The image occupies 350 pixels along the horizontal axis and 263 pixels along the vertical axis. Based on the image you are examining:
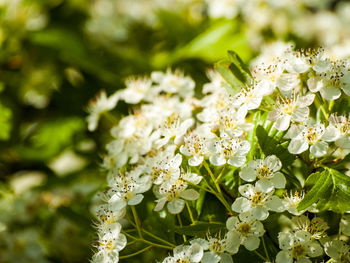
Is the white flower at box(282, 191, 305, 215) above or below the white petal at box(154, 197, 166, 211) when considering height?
below

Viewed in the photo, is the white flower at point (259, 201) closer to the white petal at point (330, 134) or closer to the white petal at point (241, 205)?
the white petal at point (241, 205)

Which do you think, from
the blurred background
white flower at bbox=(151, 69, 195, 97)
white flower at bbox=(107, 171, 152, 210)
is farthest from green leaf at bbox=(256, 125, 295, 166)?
the blurred background

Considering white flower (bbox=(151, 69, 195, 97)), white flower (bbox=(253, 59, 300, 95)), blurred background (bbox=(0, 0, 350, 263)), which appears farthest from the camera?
blurred background (bbox=(0, 0, 350, 263))

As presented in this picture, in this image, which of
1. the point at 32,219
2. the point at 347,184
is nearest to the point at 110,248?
the point at 347,184

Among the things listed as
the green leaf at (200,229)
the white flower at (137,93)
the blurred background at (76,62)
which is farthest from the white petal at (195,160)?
the blurred background at (76,62)

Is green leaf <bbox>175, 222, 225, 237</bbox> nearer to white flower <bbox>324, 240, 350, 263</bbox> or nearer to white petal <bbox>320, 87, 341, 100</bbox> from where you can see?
white flower <bbox>324, 240, 350, 263</bbox>

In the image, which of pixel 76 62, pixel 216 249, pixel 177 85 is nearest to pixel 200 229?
pixel 216 249

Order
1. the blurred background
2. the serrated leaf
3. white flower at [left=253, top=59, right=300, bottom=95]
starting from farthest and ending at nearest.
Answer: the blurred background < white flower at [left=253, top=59, right=300, bottom=95] < the serrated leaf

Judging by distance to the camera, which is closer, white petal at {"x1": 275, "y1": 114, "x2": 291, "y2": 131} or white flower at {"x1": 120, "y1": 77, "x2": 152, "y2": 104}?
white petal at {"x1": 275, "y1": 114, "x2": 291, "y2": 131}

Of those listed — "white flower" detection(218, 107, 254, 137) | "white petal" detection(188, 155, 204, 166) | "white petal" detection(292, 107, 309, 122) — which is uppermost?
"white flower" detection(218, 107, 254, 137)
